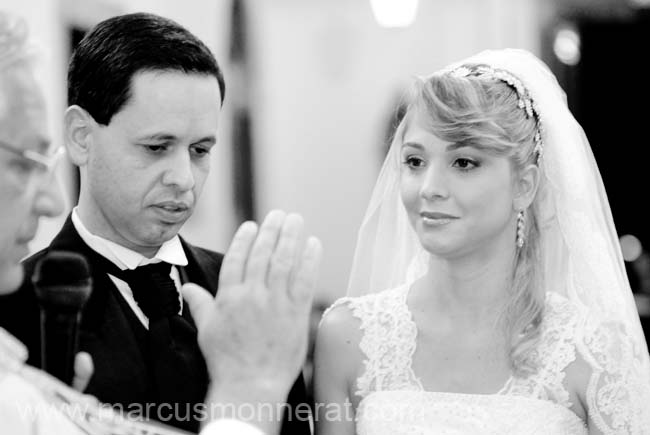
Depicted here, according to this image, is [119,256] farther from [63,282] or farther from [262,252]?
[262,252]

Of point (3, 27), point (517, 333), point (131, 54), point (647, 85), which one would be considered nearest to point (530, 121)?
point (517, 333)

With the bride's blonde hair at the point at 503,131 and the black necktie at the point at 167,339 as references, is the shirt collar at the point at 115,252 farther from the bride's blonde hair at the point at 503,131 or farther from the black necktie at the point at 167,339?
the bride's blonde hair at the point at 503,131

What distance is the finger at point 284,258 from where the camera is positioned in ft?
6.01

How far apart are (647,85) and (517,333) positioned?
870 centimetres

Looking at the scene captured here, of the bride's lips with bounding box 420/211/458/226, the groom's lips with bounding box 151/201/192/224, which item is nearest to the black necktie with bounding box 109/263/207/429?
the groom's lips with bounding box 151/201/192/224

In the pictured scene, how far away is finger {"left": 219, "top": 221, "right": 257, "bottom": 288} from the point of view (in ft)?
5.98

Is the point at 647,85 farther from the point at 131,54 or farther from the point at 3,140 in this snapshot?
the point at 3,140

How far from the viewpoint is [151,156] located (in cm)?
241

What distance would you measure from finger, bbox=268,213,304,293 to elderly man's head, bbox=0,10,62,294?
419mm

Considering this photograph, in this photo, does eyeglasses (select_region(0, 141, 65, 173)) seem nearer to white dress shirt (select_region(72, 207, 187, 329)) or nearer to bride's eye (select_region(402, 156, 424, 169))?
white dress shirt (select_region(72, 207, 187, 329))

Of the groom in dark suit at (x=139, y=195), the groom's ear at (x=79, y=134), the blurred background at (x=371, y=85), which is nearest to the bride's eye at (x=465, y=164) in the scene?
the groom in dark suit at (x=139, y=195)

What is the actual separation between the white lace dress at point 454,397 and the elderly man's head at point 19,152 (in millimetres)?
1371

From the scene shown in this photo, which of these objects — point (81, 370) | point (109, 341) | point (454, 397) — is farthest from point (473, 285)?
point (81, 370)

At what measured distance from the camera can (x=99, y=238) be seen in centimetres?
244
